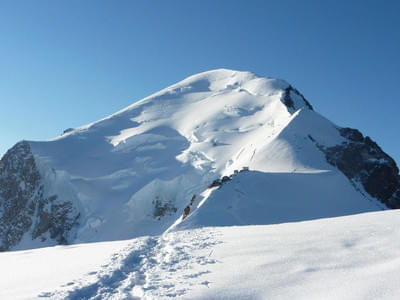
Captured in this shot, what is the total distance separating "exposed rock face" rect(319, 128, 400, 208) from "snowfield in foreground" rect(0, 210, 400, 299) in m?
28.2

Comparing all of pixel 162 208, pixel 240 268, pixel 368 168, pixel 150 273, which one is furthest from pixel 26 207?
pixel 240 268

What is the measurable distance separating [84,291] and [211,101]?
55674 millimetres

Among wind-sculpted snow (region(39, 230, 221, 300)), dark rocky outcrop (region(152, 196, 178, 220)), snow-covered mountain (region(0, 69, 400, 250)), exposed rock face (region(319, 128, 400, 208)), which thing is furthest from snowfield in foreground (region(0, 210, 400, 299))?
dark rocky outcrop (region(152, 196, 178, 220))

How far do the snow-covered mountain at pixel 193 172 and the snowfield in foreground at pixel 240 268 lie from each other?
1296 cm

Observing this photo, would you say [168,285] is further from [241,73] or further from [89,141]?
[241,73]

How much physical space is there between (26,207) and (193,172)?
24.0 meters

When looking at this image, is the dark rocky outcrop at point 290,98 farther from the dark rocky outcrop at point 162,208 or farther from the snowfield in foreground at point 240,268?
the snowfield in foreground at point 240,268

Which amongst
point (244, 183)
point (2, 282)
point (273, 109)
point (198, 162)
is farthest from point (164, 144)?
point (2, 282)

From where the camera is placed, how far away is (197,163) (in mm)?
43031

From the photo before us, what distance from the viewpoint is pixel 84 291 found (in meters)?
5.48

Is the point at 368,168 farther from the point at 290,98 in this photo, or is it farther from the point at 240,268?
the point at 240,268

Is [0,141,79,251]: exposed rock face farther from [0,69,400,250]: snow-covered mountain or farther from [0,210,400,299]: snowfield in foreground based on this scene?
[0,210,400,299]: snowfield in foreground

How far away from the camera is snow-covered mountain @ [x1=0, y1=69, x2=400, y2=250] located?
2605 cm

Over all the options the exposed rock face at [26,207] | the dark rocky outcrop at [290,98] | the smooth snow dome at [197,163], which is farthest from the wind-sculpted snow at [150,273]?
the dark rocky outcrop at [290,98]
